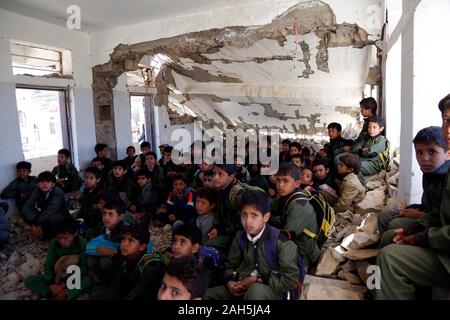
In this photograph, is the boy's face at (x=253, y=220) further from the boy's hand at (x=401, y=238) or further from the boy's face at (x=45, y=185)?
the boy's face at (x=45, y=185)

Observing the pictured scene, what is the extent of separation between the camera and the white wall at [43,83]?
14.6ft

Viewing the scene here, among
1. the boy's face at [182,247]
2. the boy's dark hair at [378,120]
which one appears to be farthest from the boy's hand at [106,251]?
the boy's dark hair at [378,120]

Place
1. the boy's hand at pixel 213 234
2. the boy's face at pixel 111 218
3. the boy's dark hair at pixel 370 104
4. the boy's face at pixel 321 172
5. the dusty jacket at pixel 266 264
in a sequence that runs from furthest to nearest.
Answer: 1. the boy's dark hair at pixel 370 104
2. the boy's face at pixel 321 172
3. the boy's hand at pixel 213 234
4. the boy's face at pixel 111 218
5. the dusty jacket at pixel 266 264

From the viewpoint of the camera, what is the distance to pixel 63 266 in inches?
99.9

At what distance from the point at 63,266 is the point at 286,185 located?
187 centimetres

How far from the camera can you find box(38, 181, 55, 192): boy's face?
371cm

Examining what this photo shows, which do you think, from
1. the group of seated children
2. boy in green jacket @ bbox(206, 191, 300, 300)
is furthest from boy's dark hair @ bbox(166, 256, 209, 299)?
boy in green jacket @ bbox(206, 191, 300, 300)

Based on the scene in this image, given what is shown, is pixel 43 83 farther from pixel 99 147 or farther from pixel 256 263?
pixel 256 263

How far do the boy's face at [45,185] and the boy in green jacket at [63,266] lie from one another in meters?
1.36

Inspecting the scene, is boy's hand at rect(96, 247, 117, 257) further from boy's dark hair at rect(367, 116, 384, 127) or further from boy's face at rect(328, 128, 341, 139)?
boy's face at rect(328, 128, 341, 139)

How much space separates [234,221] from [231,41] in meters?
2.82

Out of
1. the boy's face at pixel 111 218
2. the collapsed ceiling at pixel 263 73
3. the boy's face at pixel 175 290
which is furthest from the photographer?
the collapsed ceiling at pixel 263 73

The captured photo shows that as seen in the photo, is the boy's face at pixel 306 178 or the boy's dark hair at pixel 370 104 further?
the boy's dark hair at pixel 370 104
